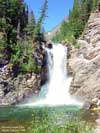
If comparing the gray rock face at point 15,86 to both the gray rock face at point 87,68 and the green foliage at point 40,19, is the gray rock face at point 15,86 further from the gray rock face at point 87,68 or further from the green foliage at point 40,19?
the green foliage at point 40,19

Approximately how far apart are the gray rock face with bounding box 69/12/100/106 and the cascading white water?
1.99 meters

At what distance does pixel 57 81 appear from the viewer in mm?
77625

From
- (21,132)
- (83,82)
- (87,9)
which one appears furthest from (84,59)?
(21,132)

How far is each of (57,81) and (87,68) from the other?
10363 millimetres

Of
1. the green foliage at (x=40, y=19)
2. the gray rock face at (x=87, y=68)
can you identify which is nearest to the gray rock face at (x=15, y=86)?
the gray rock face at (x=87, y=68)

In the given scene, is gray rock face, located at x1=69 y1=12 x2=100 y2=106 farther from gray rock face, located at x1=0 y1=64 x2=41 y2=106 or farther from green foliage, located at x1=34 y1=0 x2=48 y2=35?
green foliage, located at x1=34 y1=0 x2=48 y2=35

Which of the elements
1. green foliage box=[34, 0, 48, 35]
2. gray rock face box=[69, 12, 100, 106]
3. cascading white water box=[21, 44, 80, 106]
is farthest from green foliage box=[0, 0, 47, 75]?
gray rock face box=[69, 12, 100, 106]

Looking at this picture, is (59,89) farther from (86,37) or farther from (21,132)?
(21,132)

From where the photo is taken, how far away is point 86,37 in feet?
270

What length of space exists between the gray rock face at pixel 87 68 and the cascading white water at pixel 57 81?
199 cm

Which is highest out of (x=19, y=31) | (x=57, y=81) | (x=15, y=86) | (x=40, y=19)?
(x=40, y=19)

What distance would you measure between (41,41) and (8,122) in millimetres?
47671

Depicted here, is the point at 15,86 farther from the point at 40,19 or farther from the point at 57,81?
the point at 40,19

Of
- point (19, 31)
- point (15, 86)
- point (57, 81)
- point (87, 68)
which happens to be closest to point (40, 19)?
point (19, 31)
